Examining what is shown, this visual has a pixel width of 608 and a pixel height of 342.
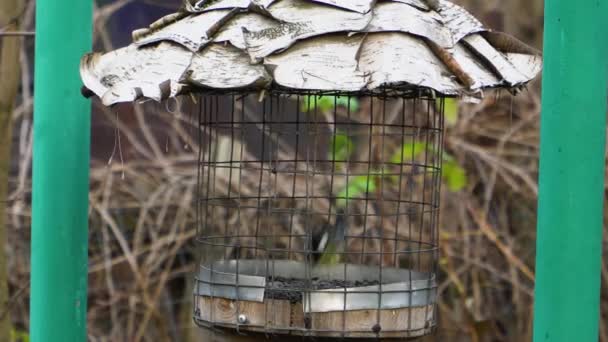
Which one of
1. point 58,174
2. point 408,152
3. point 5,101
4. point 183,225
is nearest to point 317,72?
point 58,174

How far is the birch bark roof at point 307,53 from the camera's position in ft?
7.13

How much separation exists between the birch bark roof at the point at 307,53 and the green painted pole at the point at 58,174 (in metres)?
0.32

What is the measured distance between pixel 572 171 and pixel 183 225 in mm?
2838

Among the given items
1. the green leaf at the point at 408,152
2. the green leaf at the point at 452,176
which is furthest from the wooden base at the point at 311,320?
the green leaf at the point at 452,176

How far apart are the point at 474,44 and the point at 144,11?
3.53 m

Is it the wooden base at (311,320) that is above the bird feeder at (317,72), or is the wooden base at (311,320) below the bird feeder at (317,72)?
below

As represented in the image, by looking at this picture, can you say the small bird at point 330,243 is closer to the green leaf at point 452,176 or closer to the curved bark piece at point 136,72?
the curved bark piece at point 136,72

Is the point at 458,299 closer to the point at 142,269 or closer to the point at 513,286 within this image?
the point at 513,286

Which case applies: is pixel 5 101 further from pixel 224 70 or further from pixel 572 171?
pixel 572 171

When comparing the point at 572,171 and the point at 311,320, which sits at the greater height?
the point at 572,171

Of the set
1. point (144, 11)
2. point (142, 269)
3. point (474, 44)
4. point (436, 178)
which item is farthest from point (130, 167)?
point (474, 44)

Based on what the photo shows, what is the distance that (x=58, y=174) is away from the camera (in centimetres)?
268

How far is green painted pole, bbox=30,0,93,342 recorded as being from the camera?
2.68m

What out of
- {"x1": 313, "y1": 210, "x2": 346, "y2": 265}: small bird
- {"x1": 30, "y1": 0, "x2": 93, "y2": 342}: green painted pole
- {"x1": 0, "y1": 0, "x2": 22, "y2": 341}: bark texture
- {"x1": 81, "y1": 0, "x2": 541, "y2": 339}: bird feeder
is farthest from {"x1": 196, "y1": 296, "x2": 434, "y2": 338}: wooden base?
{"x1": 0, "y1": 0, "x2": 22, "y2": 341}: bark texture
